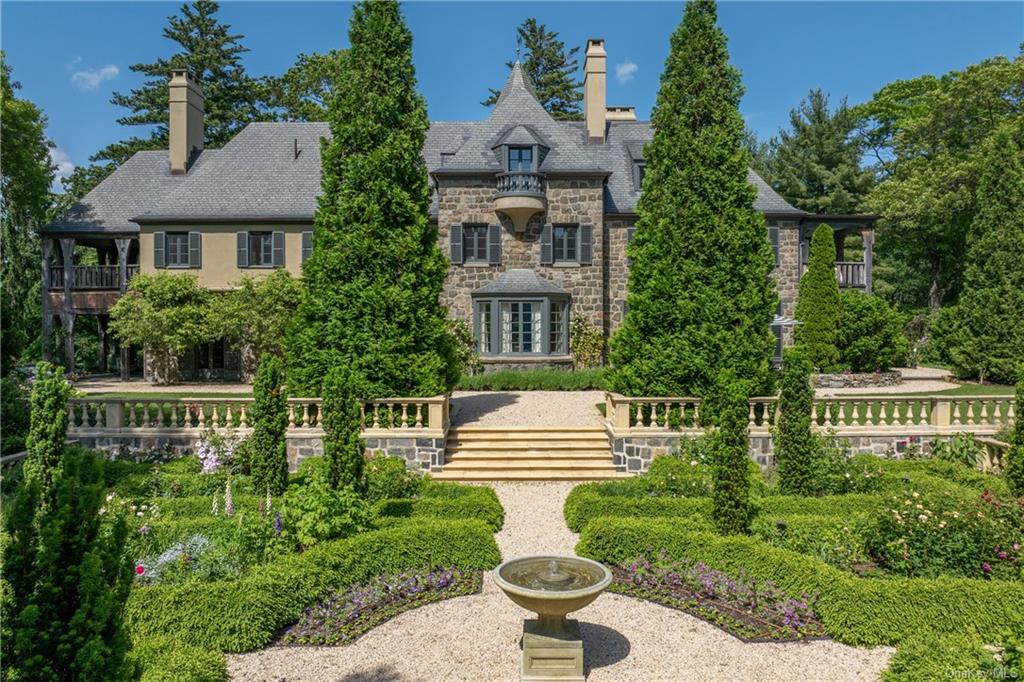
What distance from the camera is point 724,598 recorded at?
23.9 feet

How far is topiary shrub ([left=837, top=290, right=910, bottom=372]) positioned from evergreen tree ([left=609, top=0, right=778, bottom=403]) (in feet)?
39.4

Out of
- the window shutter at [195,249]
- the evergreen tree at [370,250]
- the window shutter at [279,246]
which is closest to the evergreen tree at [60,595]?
the evergreen tree at [370,250]

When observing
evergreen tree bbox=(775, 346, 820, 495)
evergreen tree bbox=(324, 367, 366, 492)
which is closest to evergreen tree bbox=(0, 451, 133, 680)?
evergreen tree bbox=(324, 367, 366, 492)

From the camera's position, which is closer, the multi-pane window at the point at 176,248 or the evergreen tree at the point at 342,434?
the evergreen tree at the point at 342,434

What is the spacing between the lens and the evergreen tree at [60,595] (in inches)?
132

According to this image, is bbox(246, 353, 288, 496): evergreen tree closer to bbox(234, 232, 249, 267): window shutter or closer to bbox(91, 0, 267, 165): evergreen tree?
bbox(234, 232, 249, 267): window shutter

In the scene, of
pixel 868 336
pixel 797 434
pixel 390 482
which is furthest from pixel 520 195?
pixel 797 434

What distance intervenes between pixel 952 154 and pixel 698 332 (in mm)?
31145

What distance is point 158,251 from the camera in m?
25.1

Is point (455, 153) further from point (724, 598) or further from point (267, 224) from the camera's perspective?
point (724, 598)

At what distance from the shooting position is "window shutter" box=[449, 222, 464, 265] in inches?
973

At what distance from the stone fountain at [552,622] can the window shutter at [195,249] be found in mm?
23961

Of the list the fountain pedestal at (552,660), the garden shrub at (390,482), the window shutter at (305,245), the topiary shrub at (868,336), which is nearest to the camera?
the fountain pedestal at (552,660)

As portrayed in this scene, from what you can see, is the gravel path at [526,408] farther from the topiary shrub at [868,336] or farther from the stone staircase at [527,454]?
the topiary shrub at [868,336]
